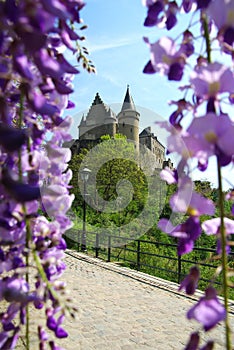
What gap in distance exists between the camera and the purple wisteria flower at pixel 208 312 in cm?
58

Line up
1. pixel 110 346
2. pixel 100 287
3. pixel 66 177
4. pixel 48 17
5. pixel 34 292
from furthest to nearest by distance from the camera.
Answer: pixel 100 287, pixel 110 346, pixel 66 177, pixel 34 292, pixel 48 17

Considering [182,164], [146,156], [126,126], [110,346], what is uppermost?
[126,126]

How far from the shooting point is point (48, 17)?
540mm

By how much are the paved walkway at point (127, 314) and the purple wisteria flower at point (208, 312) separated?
10.7 ft

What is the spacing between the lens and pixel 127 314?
239 inches

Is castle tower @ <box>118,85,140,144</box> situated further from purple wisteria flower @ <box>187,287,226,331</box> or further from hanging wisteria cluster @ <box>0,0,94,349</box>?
purple wisteria flower @ <box>187,287,226,331</box>

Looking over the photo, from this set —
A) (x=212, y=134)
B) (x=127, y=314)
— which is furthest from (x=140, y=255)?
(x=212, y=134)

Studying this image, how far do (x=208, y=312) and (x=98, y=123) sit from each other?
170 feet

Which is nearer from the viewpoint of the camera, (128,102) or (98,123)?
(128,102)

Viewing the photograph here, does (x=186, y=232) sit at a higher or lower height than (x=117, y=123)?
lower

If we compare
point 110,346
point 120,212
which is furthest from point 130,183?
point 110,346

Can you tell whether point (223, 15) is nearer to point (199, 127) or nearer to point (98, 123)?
point (199, 127)

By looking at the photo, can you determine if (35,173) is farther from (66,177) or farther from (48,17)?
(48,17)

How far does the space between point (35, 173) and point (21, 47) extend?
0.33 meters
